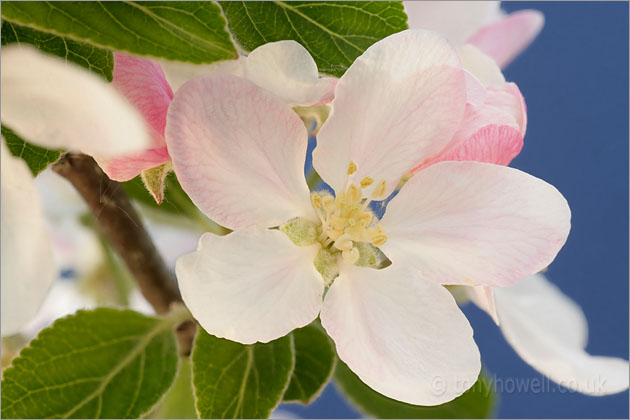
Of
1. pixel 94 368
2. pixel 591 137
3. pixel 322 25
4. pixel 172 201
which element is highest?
pixel 322 25

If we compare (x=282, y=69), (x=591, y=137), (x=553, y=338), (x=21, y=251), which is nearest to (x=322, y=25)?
(x=282, y=69)

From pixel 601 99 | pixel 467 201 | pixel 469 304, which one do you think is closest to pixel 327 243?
pixel 467 201

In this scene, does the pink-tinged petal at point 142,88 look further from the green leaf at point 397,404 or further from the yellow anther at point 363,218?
the green leaf at point 397,404

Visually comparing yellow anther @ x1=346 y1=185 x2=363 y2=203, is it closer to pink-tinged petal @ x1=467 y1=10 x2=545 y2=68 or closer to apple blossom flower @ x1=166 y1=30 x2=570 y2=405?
apple blossom flower @ x1=166 y1=30 x2=570 y2=405

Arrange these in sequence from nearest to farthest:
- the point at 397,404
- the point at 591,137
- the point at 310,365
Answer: the point at 310,365 < the point at 397,404 < the point at 591,137

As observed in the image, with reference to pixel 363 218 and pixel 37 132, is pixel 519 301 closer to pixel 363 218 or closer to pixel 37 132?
pixel 363 218

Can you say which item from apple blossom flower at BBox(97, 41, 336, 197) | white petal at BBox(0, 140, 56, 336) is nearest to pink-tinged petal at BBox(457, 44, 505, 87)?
apple blossom flower at BBox(97, 41, 336, 197)
